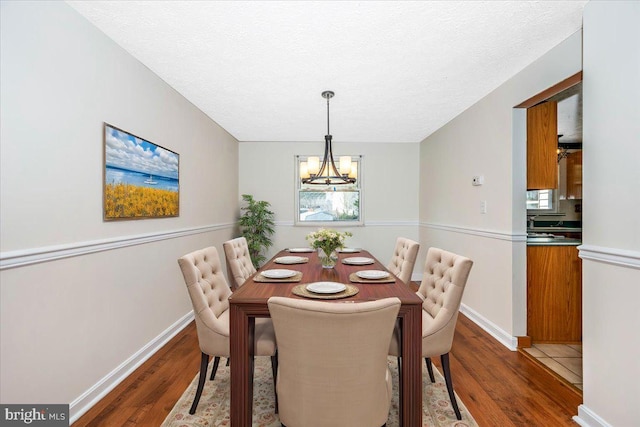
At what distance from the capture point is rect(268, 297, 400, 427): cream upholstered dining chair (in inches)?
44.4

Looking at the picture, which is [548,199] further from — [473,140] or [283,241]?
[283,241]

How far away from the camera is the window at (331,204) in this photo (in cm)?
542

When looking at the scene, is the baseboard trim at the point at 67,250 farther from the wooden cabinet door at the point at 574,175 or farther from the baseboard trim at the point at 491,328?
the wooden cabinet door at the point at 574,175

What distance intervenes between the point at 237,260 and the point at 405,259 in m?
1.39

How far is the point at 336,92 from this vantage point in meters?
3.16

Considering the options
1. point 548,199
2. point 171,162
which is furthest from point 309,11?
point 548,199

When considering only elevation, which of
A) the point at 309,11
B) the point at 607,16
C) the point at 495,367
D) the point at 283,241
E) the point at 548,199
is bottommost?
the point at 495,367

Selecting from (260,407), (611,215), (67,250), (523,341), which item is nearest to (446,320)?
(611,215)

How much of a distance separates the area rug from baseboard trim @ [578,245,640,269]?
3.76ft

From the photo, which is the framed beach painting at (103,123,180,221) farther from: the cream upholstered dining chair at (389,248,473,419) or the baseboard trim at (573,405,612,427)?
the baseboard trim at (573,405,612,427)

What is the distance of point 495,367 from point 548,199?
4059 mm

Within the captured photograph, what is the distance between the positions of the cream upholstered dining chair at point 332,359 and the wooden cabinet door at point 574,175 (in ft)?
17.2

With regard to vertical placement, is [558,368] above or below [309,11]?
below

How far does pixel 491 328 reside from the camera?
10.3ft
